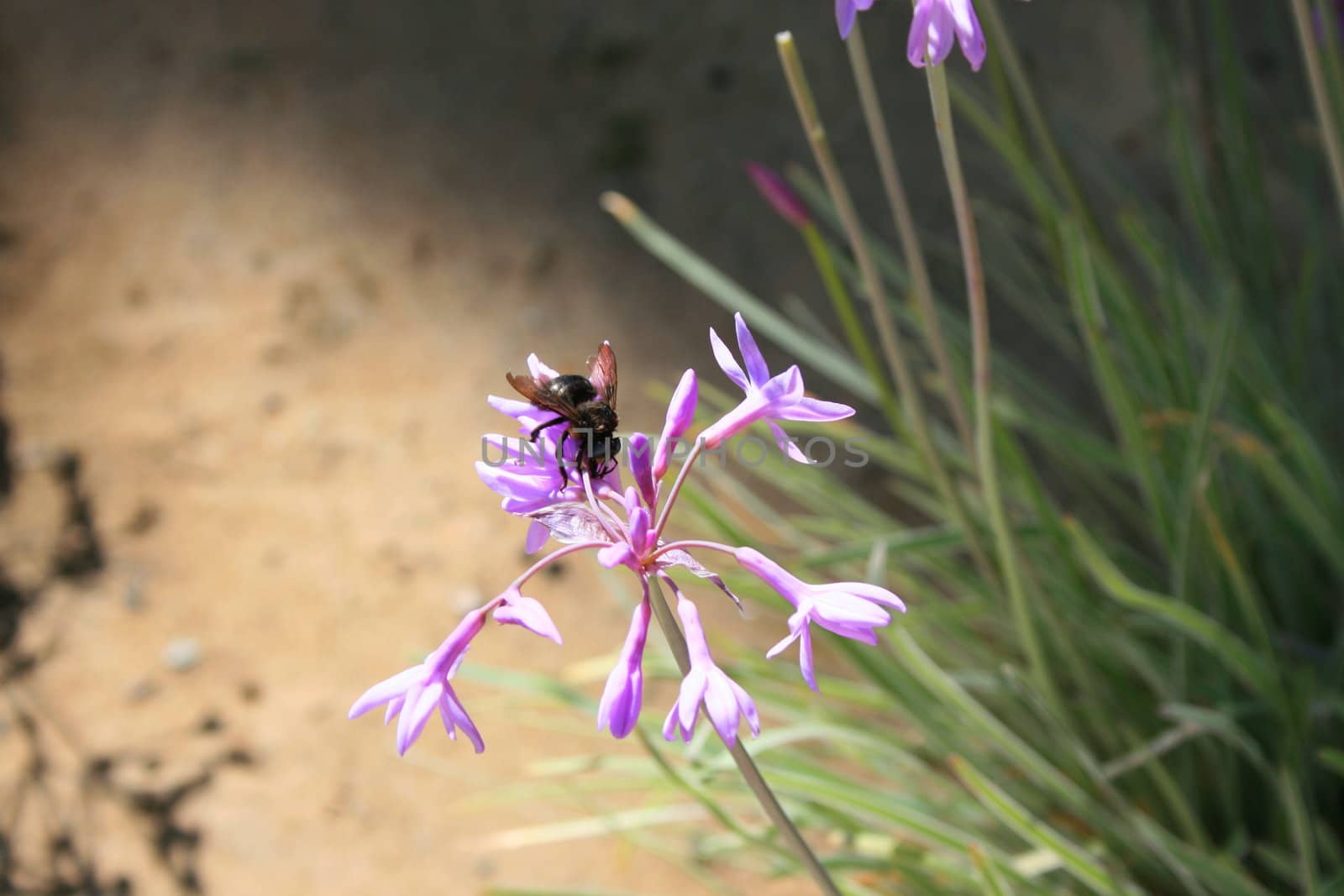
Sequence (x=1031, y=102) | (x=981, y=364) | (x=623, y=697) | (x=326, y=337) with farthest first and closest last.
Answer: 1. (x=326, y=337)
2. (x=1031, y=102)
3. (x=981, y=364)
4. (x=623, y=697)

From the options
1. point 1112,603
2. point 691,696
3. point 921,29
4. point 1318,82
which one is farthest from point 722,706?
point 1112,603

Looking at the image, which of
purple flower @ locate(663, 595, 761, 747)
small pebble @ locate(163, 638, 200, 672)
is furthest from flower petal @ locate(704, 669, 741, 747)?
small pebble @ locate(163, 638, 200, 672)

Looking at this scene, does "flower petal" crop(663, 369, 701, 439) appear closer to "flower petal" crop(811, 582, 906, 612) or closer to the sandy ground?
"flower petal" crop(811, 582, 906, 612)

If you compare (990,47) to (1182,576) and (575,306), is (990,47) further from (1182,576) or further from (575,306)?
(575,306)

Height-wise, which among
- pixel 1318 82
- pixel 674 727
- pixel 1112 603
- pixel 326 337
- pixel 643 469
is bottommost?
pixel 1112 603

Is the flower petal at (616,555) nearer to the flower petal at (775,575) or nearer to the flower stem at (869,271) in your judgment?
the flower petal at (775,575)

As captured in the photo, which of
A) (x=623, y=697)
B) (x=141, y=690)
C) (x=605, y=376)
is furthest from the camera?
(x=141, y=690)

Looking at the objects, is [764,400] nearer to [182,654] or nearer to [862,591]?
[862,591]
